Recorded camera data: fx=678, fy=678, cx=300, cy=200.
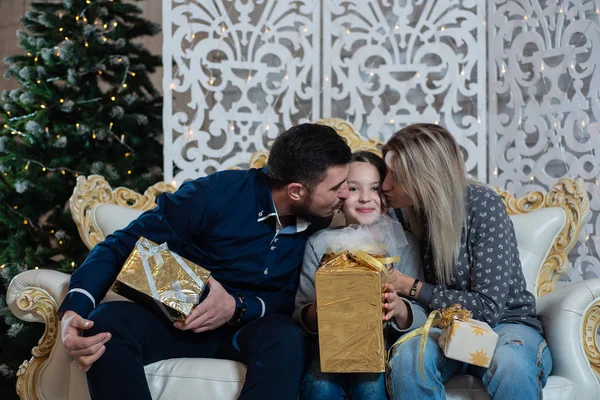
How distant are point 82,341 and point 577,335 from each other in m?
1.40

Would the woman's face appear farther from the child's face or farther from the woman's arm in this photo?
the woman's arm

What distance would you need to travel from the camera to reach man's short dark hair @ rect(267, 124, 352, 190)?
201 centimetres

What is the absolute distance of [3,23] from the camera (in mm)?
4613

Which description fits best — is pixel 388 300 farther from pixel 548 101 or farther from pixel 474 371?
pixel 548 101

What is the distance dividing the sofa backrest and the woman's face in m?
0.52

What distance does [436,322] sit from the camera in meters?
1.85

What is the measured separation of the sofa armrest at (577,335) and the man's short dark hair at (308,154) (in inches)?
31.0

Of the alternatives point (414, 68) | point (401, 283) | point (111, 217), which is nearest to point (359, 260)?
point (401, 283)

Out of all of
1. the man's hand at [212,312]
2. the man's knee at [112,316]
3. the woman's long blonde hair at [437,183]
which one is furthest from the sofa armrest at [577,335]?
the man's knee at [112,316]

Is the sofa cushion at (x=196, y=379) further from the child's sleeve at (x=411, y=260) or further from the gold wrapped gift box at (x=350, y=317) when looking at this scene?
the child's sleeve at (x=411, y=260)

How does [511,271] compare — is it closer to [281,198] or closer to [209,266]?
[281,198]

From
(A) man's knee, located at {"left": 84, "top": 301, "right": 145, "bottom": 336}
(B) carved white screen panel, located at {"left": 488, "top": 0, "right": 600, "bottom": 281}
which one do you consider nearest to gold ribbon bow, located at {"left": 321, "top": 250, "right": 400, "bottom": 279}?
(A) man's knee, located at {"left": 84, "top": 301, "right": 145, "bottom": 336}

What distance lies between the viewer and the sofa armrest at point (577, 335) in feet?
6.37

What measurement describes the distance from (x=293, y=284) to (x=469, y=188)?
2.06 feet
